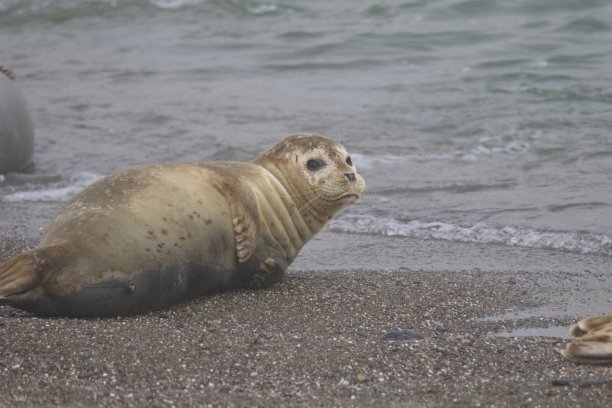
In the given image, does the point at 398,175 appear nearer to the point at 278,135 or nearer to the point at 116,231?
the point at 278,135

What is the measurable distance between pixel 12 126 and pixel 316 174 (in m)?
4.23

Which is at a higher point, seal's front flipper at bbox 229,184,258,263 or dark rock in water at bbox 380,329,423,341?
seal's front flipper at bbox 229,184,258,263

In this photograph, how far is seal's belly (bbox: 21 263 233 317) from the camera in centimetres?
446

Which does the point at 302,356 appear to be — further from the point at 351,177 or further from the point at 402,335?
the point at 351,177

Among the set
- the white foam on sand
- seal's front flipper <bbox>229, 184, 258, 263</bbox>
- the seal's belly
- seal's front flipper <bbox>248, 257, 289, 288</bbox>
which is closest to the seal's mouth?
seal's front flipper <bbox>248, 257, 289, 288</bbox>

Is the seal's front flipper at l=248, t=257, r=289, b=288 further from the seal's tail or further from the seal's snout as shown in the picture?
the seal's tail

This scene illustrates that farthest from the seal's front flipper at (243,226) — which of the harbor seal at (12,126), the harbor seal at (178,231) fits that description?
the harbor seal at (12,126)

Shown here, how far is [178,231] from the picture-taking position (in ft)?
16.0

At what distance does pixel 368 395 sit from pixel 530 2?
45.2 feet

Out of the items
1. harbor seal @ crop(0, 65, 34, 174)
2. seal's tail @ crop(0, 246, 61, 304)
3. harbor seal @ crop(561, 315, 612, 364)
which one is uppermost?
seal's tail @ crop(0, 246, 61, 304)

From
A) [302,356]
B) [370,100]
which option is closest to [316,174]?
[302,356]

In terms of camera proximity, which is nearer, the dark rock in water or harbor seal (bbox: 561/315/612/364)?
harbor seal (bbox: 561/315/612/364)

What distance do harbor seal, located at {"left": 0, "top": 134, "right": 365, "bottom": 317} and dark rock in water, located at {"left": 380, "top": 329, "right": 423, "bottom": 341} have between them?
94cm

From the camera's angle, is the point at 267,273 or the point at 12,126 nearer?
the point at 267,273
